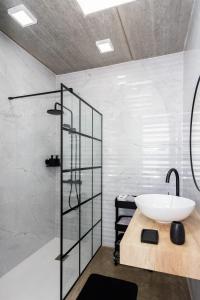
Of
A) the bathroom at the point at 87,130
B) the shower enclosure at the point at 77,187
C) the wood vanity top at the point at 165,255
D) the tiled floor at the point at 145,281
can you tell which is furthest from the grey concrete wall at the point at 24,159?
the wood vanity top at the point at 165,255

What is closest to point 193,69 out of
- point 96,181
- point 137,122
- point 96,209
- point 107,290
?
point 137,122

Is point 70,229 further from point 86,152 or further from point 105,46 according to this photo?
point 105,46

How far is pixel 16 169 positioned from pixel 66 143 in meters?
0.85

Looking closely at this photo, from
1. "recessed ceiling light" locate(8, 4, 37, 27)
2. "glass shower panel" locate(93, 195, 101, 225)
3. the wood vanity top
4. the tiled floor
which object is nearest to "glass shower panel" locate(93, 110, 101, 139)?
"glass shower panel" locate(93, 195, 101, 225)

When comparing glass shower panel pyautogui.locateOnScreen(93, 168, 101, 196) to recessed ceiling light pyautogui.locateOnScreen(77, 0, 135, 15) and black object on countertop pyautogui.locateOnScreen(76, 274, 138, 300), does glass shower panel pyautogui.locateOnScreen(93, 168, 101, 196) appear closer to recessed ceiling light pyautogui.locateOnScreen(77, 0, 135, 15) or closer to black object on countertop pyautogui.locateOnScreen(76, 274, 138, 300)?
black object on countertop pyautogui.locateOnScreen(76, 274, 138, 300)

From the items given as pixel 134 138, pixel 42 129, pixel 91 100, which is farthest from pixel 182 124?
pixel 42 129

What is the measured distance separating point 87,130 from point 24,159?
87 centimetres

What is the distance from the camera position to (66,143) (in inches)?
68.5

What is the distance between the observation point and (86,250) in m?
2.15

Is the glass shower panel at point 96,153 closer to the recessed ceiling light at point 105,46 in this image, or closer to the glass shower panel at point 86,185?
the glass shower panel at point 86,185

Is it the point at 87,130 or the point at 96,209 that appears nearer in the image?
the point at 87,130

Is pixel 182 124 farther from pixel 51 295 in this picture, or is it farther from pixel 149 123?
pixel 51 295

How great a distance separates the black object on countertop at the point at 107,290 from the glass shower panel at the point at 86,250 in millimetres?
917

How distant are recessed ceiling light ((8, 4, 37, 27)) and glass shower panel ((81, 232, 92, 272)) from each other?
2.32m
